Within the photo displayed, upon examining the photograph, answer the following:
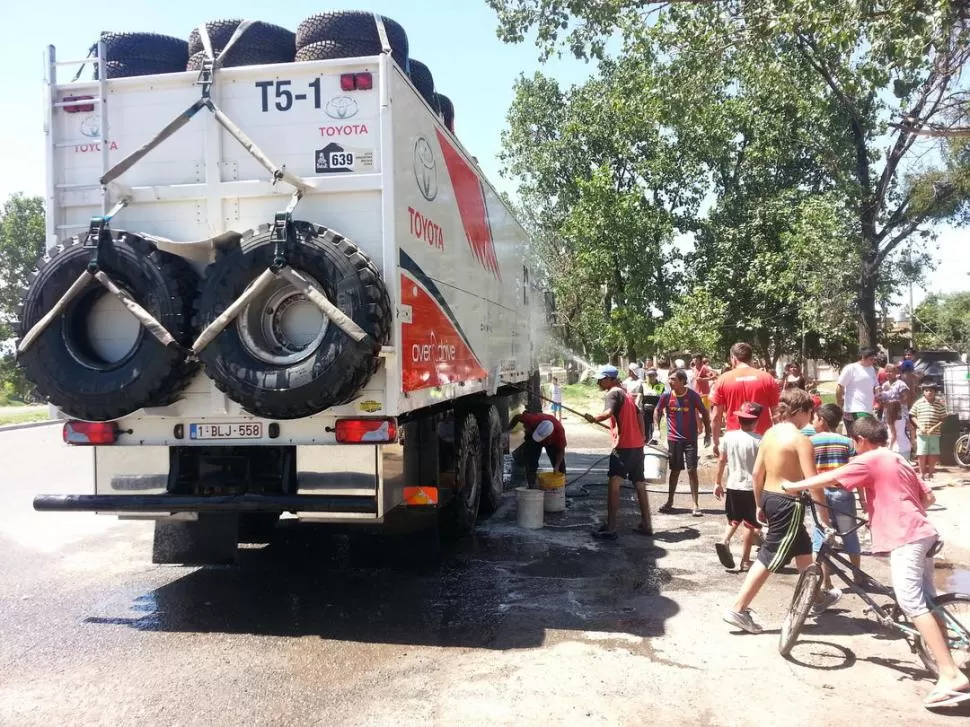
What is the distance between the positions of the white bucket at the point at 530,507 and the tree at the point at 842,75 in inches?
221

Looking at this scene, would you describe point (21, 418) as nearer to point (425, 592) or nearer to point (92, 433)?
point (92, 433)

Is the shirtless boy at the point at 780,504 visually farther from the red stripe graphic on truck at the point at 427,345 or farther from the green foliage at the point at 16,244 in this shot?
the green foliage at the point at 16,244

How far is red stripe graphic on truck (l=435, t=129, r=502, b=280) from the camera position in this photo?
6984 millimetres

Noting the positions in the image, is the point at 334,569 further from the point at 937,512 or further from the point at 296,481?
the point at 937,512

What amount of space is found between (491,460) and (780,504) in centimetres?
433

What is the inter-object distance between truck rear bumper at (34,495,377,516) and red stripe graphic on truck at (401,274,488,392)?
822 mm

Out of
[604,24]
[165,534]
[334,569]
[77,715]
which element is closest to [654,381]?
[604,24]

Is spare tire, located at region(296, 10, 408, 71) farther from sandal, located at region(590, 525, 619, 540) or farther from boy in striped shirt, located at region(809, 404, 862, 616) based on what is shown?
sandal, located at region(590, 525, 619, 540)

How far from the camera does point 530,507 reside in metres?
8.19

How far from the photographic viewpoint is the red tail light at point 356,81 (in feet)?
17.1

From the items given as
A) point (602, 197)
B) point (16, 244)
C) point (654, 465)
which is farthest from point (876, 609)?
point (16, 244)

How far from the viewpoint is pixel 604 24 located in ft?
41.3

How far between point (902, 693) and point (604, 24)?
36.0 feet

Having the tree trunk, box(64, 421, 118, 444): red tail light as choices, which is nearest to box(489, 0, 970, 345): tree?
the tree trunk
